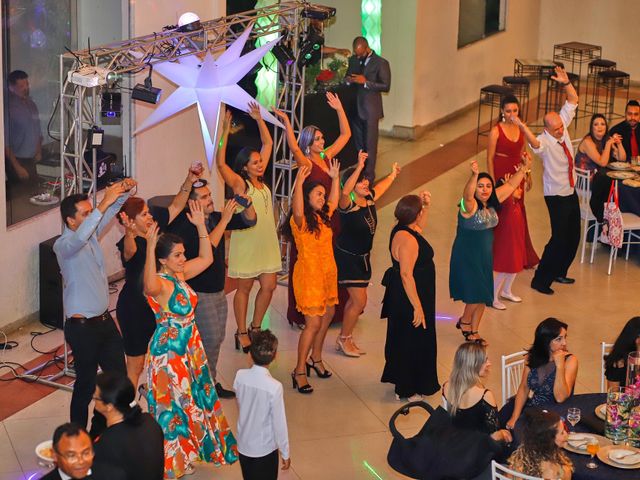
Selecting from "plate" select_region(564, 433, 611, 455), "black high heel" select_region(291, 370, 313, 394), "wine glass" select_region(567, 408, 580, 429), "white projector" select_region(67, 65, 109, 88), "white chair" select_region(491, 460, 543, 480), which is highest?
"white projector" select_region(67, 65, 109, 88)

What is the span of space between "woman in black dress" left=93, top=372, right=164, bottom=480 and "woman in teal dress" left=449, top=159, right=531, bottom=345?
12.3ft

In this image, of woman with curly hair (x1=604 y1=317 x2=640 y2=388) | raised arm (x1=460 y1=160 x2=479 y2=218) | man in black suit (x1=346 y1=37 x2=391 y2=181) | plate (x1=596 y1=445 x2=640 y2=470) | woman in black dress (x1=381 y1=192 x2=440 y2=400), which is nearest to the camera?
plate (x1=596 y1=445 x2=640 y2=470)

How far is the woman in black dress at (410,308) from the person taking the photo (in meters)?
7.27

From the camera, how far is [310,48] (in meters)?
9.29

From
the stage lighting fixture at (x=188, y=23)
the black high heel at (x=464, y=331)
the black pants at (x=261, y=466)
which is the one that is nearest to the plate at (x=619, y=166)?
the black high heel at (x=464, y=331)

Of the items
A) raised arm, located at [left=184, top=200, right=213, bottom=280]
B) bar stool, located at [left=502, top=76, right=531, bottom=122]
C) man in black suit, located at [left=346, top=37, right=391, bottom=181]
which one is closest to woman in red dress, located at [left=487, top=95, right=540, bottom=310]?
man in black suit, located at [left=346, top=37, right=391, bottom=181]

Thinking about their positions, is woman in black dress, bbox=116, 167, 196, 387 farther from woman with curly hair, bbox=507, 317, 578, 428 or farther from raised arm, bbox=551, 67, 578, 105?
raised arm, bbox=551, 67, 578, 105

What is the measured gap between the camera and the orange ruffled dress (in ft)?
24.4

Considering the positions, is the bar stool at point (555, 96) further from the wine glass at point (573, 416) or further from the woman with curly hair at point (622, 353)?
the wine glass at point (573, 416)

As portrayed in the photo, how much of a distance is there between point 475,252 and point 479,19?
938cm

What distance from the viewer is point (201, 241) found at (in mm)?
6648

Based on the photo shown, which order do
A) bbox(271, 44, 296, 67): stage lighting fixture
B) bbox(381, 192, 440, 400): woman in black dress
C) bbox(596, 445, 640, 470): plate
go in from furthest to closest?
bbox(271, 44, 296, 67): stage lighting fixture
bbox(381, 192, 440, 400): woman in black dress
bbox(596, 445, 640, 470): plate

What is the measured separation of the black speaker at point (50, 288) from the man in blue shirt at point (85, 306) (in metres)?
1.81

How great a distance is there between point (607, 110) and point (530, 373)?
11.5 metres
